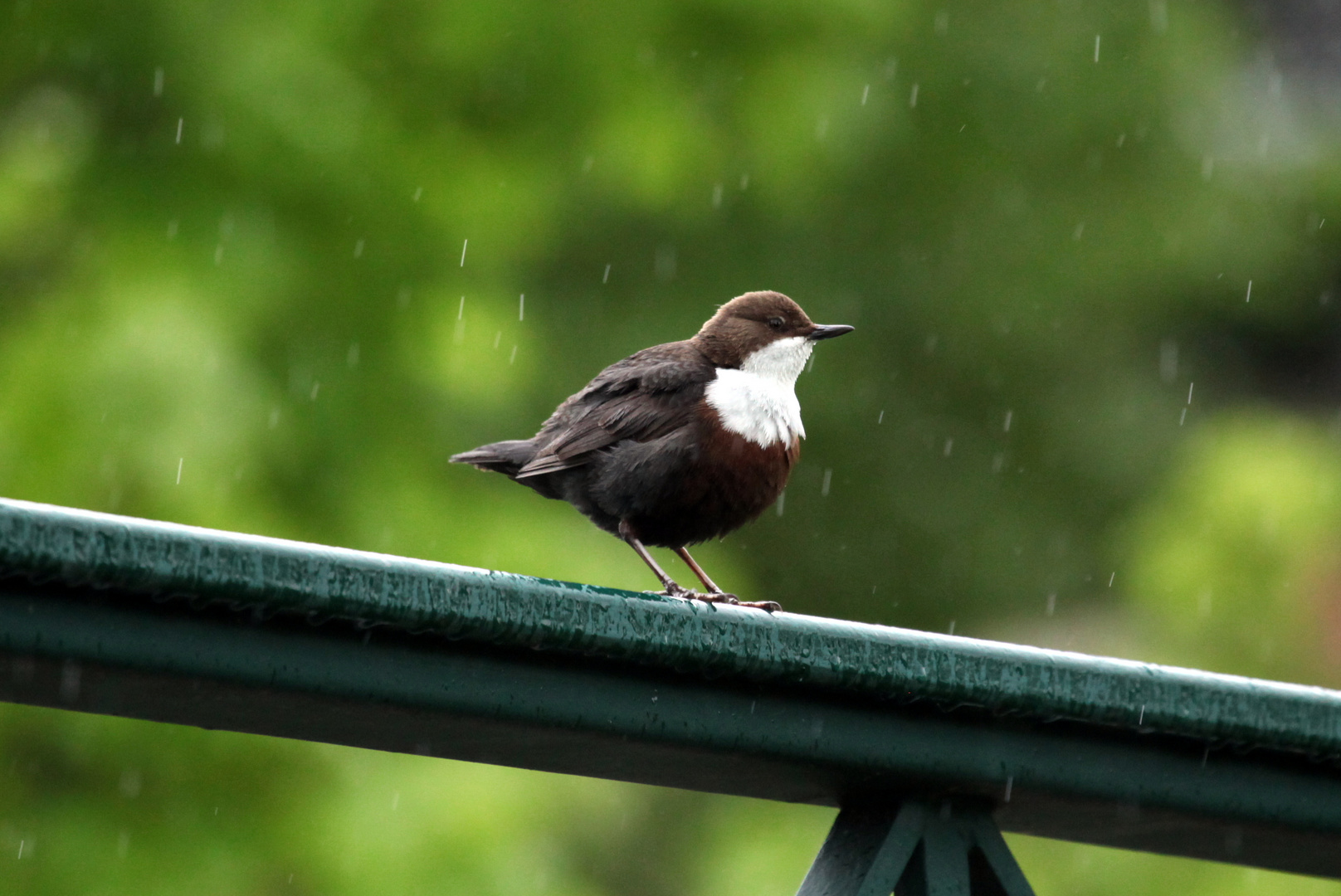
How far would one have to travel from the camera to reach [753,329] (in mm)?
3668

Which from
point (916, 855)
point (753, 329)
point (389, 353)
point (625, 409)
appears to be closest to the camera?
point (916, 855)

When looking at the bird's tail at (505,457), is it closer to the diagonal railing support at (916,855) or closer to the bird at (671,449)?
the bird at (671,449)

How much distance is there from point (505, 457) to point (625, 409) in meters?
0.30

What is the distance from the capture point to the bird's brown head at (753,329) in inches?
140

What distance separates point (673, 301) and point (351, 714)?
7681 mm

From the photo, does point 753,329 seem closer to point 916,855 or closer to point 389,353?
point 389,353

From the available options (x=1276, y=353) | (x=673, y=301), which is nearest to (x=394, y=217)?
(x=673, y=301)

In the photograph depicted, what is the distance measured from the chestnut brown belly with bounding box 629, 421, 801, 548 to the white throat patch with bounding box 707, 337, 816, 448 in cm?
3

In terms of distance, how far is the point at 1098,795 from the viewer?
143cm

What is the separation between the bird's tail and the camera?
333 centimetres

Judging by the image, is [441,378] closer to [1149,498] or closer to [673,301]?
[673,301]

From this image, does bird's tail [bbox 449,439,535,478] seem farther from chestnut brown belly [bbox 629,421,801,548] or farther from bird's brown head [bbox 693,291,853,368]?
bird's brown head [bbox 693,291,853,368]

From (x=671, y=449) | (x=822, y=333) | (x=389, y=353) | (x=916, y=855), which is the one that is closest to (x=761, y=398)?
(x=671, y=449)

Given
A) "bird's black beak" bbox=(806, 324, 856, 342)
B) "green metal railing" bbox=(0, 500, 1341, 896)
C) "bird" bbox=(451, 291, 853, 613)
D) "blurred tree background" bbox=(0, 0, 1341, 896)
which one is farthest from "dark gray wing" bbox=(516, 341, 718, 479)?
"green metal railing" bbox=(0, 500, 1341, 896)
